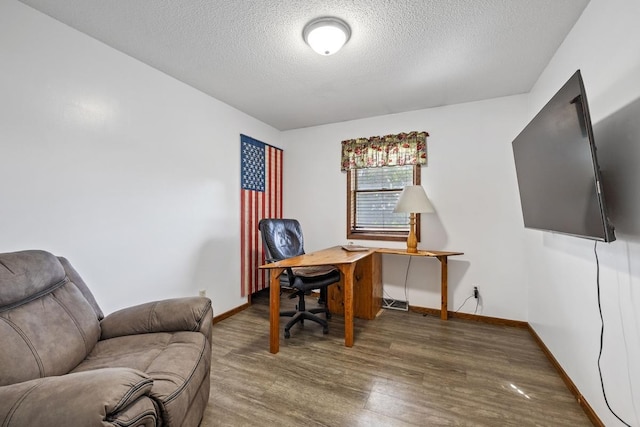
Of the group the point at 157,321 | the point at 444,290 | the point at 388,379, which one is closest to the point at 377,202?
the point at 444,290

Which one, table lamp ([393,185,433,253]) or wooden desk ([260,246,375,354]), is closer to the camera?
wooden desk ([260,246,375,354])

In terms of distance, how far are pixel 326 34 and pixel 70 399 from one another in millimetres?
2203

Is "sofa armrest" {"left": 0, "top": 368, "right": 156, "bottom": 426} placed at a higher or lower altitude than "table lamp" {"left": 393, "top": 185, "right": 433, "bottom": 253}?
lower

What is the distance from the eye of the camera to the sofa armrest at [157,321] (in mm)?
1541

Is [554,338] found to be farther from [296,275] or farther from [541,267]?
[296,275]

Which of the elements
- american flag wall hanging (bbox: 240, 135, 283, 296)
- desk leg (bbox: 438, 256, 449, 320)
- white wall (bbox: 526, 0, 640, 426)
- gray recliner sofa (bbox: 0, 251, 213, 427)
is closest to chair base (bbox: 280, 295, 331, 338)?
american flag wall hanging (bbox: 240, 135, 283, 296)

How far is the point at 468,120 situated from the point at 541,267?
1720 mm

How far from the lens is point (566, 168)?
137 centimetres

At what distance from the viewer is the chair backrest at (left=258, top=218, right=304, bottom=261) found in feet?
8.86

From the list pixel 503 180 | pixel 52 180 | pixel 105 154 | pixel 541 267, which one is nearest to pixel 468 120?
pixel 503 180

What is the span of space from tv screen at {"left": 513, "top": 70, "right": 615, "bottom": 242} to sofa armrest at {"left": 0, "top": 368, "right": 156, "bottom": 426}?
198cm

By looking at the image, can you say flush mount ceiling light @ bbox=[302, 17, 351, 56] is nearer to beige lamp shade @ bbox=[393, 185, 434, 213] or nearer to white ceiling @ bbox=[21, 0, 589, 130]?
white ceiling @ bbox=[21, 0, 589, 130]

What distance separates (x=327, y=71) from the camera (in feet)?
7.80

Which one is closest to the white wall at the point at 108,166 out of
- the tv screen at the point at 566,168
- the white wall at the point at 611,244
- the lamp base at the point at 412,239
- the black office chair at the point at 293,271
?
the black office chair at the point at 293,271
